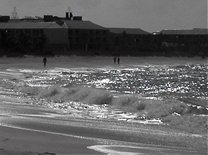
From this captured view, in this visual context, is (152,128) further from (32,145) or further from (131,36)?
(131,36)

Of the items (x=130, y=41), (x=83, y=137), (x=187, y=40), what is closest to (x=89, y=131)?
(x=83, y=137)

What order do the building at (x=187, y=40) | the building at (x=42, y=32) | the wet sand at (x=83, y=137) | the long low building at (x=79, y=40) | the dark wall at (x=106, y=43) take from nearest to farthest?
the wet sand at (x=83, y=137) → the dark wall at (x=106, y=43) → the long low building at (x=79, y=40) → the building at (x=42, y=32) → the building at (x=187, y=40)

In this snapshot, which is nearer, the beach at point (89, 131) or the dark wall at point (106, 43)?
the beach at point (89, 131)

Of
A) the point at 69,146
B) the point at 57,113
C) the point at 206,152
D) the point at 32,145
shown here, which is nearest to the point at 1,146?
the point at 32,145

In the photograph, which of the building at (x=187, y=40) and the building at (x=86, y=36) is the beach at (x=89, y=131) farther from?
the building at (x=187, y=40)

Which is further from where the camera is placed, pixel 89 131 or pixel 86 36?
pixel 86 36

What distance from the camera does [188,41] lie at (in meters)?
141

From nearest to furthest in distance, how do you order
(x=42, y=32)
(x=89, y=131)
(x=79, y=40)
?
(x=89, y=131) → (x=42, y=32) → (x=79, y=40)

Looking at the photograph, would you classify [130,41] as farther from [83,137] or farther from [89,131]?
[83,137]

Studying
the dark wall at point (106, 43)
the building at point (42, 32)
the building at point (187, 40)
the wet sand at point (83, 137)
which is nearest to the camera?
the wet sand at point (83, 137)

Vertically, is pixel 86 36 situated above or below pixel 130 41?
above

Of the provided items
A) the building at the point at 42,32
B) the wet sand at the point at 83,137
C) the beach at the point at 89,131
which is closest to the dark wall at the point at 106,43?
the building at the point at 42,32

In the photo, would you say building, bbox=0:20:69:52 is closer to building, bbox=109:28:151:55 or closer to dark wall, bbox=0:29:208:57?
dark wall, bbox=0:29:208:57

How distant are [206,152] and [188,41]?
5259 inches
